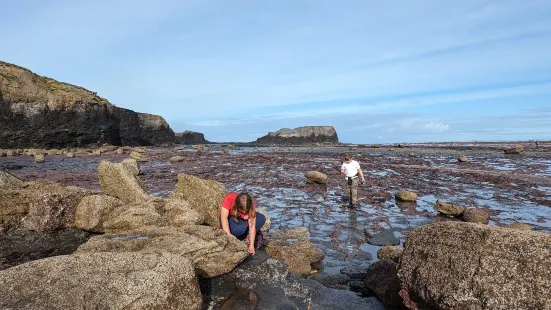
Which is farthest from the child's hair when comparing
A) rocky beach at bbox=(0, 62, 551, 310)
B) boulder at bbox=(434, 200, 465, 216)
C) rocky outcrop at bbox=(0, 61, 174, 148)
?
rocky outcrop at bbox=(0, 61, 174, 148)

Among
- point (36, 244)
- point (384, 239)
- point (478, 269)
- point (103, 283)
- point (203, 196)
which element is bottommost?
point (384, 239)

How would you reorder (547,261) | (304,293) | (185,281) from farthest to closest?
(304,293) → (185,281) → (547,261)

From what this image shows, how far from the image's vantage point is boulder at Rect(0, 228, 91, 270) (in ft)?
29.0

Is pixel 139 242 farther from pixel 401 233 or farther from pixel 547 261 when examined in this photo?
pixel 401 233

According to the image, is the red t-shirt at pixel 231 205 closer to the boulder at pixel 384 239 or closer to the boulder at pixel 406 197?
the boulder at pixel 384 239

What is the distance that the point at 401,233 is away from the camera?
1326 cm

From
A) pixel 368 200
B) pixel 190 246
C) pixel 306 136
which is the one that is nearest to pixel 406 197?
pixel 368 200

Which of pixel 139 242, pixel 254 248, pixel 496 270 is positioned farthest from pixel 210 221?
pixel 496 270

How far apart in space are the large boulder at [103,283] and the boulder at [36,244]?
13.7 ft

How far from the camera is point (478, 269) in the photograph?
522 cm

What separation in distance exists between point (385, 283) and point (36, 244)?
875 centimetres

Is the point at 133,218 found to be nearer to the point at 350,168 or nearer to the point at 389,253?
the point at 389,253

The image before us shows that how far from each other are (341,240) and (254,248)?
421cm

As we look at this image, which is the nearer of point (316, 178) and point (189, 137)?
point (316, 178)
